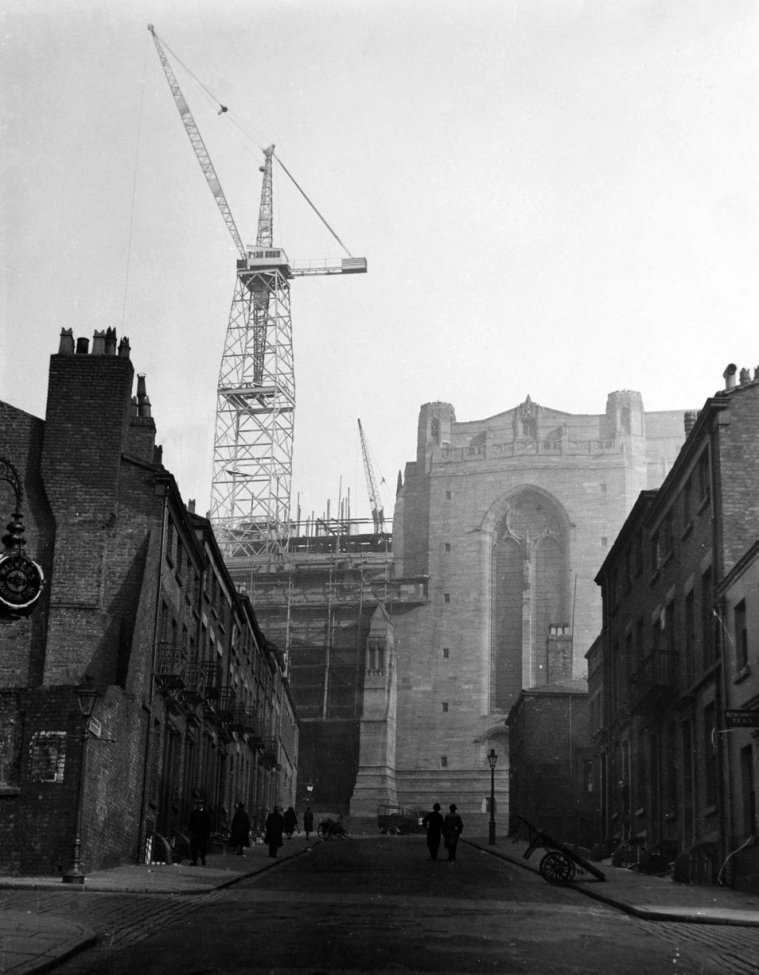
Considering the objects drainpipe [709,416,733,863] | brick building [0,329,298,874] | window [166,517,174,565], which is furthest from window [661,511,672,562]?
window [166,517,174,565]

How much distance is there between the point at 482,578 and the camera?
3465 inches

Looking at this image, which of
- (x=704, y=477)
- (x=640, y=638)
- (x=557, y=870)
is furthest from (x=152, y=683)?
(x=640, y=638)

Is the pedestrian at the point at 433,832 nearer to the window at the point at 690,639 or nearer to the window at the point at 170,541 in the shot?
the window at the point at 690,639

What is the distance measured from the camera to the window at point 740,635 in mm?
24244

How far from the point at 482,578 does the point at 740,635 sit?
63.5 m

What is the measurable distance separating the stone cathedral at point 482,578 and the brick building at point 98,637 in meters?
49.6

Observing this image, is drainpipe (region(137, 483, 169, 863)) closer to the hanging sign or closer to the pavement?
the pavement

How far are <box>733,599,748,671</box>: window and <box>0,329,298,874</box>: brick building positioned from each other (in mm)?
11270

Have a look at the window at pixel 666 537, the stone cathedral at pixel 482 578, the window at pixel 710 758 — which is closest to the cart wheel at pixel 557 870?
the window at pixel 710 758

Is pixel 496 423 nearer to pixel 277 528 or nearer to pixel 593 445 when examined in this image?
pixel 593 445

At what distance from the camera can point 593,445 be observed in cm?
9238

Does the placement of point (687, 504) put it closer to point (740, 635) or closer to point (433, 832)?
point (740, 635)

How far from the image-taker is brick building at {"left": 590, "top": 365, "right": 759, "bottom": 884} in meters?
24.0

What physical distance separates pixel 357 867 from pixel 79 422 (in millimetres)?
10709
